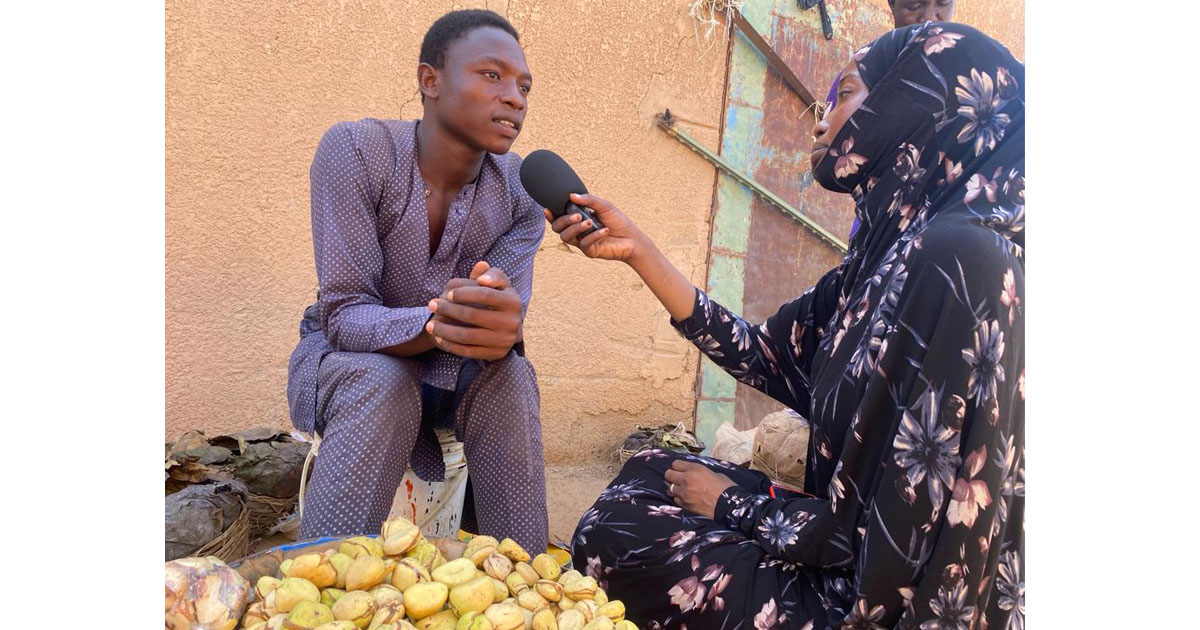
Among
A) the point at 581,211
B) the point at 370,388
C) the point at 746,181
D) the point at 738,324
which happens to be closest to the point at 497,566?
the point at 370,388

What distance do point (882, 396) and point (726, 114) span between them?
10.7 feet

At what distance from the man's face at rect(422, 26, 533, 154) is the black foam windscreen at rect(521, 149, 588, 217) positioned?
178 millimetres

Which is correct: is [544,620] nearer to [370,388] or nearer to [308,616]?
[308,616]

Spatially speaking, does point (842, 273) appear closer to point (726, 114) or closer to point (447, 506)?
point (447, 506)

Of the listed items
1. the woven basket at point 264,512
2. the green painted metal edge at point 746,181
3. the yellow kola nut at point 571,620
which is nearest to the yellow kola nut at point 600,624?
the yellow kola nut at point 571,620

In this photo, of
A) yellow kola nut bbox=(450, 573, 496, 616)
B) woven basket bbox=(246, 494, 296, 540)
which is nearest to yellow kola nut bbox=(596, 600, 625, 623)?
yellow kola nut bbox=(450, 573, 496, 616)

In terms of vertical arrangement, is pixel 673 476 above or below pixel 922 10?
below

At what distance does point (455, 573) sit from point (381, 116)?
266 centimetres

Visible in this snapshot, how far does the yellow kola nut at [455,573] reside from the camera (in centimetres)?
145

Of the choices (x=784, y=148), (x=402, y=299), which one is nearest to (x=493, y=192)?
(x=402, y=299)

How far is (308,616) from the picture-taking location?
130cm

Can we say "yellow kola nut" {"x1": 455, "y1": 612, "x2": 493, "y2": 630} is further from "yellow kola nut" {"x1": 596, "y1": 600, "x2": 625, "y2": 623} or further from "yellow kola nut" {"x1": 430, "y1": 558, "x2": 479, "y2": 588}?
"yellow kola nut" {"x1": 596, "y1": 600, "x2": 625, "y2": 623}

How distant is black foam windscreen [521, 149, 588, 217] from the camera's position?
217 cm

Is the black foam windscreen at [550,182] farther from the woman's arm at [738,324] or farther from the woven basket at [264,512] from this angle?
the woven basket at [264,512]
